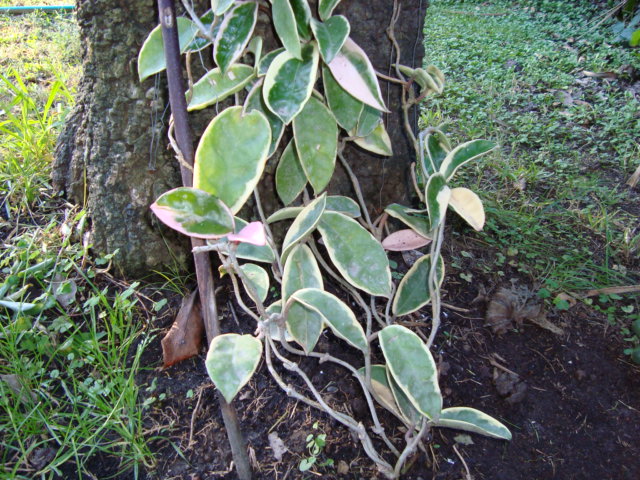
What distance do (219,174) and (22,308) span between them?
68 centimetres

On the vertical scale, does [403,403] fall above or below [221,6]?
below

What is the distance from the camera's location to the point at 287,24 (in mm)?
841

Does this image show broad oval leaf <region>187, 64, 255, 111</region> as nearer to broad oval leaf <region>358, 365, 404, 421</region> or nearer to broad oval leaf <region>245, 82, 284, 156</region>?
broad oval leaf <region>245, 82, 284, 156</region>

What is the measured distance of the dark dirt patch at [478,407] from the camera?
3.20 ft

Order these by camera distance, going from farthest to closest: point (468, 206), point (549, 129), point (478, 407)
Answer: point (549, 129)
point (478, 407)
point (468, 206)

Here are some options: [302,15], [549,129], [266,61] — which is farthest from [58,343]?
[549,129]

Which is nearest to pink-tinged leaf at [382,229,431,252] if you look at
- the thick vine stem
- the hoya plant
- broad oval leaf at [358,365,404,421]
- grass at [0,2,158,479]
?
the hoya plant

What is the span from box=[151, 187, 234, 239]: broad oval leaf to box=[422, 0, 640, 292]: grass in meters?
0.95

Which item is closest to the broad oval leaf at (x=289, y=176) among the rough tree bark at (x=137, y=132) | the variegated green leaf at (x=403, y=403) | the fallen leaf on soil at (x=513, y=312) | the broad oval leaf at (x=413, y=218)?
the rough tree bark at (x=137, y=132)

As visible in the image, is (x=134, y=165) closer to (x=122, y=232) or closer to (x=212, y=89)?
(x=122, y=232)

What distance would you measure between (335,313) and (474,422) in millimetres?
331

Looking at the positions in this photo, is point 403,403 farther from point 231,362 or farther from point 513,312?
point 513,312

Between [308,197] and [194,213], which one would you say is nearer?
[194,213]

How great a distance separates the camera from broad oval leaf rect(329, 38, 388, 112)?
3.11 feet
